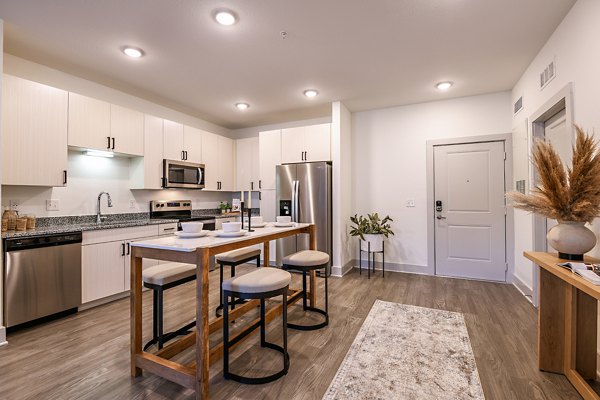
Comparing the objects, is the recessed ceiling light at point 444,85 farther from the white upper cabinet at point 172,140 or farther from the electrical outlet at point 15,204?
the electrical outlet at point 15,204

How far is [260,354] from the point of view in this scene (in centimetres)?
211

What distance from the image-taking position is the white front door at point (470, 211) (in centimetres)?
387

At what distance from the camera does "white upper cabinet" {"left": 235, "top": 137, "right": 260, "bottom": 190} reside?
5.21 m

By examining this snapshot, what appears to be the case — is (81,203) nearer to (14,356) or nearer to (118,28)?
(14,356)

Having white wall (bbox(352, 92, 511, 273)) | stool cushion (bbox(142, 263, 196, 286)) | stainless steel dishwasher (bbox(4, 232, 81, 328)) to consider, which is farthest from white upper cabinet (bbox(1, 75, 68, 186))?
white wall (bbox(352, 92, 511, 273))

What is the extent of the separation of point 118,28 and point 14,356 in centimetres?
268

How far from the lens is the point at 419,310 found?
9.48ft

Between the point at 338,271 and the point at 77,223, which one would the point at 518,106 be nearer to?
the point at 338,271

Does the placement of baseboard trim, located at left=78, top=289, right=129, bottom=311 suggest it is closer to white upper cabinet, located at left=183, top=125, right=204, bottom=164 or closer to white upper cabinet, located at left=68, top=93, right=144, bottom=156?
white upper cabinet, located at left=68, top=93, right=144, bottom=156

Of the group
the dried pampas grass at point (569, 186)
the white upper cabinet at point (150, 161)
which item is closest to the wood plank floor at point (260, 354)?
the dried pampas grass at point (569, 186)

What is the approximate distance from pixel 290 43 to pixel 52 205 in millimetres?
3099

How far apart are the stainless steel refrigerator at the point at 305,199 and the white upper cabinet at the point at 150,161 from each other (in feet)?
5.74

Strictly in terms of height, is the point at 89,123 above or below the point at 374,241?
above

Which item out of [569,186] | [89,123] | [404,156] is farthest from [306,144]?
[569,186]
